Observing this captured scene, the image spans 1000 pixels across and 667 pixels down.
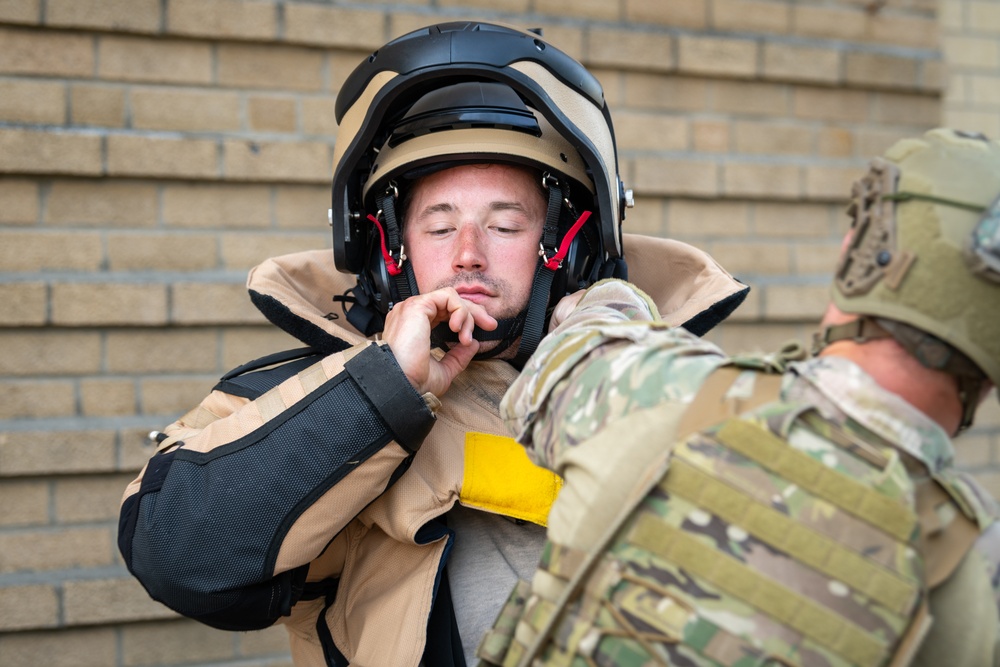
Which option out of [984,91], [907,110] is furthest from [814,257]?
[984,91]

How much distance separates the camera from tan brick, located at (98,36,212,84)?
9.59 ft

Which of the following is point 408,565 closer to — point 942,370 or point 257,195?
point 942,370

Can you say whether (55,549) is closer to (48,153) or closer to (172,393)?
(172,393)

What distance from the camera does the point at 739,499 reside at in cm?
97

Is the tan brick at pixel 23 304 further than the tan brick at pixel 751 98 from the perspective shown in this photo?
No

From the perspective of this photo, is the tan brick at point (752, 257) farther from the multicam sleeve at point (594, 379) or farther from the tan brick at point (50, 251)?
the multicam sleeve at point (594, 379)

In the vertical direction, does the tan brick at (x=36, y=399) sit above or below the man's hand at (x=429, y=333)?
below

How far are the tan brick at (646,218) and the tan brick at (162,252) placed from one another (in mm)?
1471

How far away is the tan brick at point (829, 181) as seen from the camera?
372cm

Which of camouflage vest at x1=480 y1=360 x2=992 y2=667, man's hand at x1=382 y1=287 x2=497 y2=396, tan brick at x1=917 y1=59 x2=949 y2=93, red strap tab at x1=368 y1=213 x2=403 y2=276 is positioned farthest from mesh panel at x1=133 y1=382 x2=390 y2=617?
tan brick at x1=917 y1=59 x2=949 y2=93

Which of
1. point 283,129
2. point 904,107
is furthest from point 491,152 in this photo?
point 904,107

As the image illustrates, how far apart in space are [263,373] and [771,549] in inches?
47.0

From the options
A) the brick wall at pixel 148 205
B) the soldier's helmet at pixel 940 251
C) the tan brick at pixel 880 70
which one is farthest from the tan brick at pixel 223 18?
the soldier's helmet at pixel 940 251

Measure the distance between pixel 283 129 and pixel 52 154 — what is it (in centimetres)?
70
